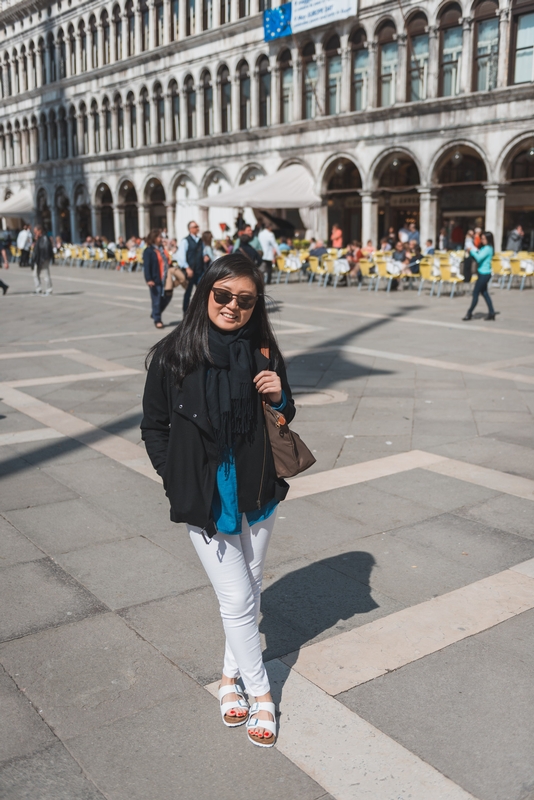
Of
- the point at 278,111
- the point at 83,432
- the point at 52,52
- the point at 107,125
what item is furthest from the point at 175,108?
the point at 83,432

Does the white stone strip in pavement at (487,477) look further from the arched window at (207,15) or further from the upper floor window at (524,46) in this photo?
the arched window at (207,15)

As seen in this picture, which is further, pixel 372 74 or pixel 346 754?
pixel 372 74

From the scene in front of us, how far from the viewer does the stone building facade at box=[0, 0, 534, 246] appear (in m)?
27.0

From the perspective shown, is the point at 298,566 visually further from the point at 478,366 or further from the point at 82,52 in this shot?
the point at 82,52

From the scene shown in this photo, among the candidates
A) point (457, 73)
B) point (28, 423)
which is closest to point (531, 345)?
point (28, 423)

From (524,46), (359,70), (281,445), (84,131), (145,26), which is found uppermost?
(145,26)

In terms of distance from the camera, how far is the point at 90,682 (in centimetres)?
314

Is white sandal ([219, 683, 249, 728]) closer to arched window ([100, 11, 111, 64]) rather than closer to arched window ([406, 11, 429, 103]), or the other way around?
arched window ([406, 11, 429, 103])

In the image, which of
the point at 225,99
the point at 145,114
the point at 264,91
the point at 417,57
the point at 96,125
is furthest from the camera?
the point at 96,125

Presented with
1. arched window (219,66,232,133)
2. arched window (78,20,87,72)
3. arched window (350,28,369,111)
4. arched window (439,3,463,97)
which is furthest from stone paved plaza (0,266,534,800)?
arched window (78,20,87,72)

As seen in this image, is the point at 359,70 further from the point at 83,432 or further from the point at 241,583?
the point at 241,583

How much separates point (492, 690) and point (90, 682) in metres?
1.54

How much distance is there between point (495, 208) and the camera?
27078 mm

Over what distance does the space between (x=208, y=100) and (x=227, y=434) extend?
38.4 metres
